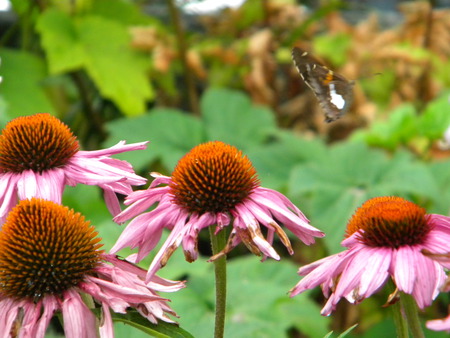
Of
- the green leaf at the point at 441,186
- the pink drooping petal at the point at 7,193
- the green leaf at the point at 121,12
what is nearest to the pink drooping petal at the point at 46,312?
the pink drooping petal at the point at 7,193

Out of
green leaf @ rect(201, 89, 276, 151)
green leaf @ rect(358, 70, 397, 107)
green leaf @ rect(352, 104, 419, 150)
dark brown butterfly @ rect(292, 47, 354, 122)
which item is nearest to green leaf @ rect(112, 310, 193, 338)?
dark brown butterfly @ rect(292, 47, 354, 122)

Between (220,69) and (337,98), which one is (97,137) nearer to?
(220,69)

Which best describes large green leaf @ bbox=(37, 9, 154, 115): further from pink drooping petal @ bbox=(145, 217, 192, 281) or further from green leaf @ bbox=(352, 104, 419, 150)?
pink drooping petal @ bbox=(145, 217, 192, 281)

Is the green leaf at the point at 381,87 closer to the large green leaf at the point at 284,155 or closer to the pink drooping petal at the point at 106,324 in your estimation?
the large green leaf at the point at 284,155

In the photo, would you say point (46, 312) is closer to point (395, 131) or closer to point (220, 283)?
point (220, 283)

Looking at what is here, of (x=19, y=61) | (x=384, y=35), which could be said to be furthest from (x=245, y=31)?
(x=19, y=61)

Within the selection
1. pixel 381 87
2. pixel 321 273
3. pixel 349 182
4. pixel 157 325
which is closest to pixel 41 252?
pixel 157 325

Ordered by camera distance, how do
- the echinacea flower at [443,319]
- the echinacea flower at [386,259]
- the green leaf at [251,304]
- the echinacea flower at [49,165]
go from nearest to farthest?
1. the echinacea flower at [443,319]
2. the echinacea flower at [386,259]
3. the echinacea flower at [49,165]
4. the green leaf at [251,304]
